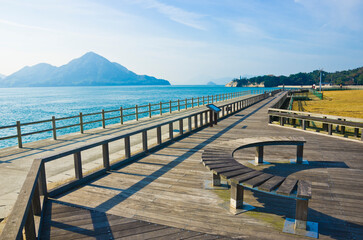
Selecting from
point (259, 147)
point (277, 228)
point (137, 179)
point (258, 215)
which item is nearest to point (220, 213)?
point (258, 215)

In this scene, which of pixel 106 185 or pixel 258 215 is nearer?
pixel 258 215

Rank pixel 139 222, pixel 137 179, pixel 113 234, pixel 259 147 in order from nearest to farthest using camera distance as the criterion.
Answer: pixel 113 234
pixel 139 222
pixel 137 179
pixel 259 147

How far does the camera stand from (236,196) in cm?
434

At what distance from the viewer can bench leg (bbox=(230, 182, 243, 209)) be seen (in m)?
4.34

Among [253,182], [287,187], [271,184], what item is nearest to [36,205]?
[253,182]

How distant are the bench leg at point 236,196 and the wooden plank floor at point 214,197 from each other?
0.21m

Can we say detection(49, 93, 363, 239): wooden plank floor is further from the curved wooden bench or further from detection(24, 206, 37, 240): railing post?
detection(24, 206, 37, 240): railing post

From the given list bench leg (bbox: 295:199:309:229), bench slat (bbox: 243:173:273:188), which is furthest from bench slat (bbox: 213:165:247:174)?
bench leg (bbox: 295:199:309:229)

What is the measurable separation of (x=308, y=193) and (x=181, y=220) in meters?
1.79

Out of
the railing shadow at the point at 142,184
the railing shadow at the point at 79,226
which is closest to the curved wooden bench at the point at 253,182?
the railing shadow at the point at 142,184

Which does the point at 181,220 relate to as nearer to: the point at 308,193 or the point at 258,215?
the point at 258,215

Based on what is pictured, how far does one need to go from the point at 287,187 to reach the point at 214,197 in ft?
4.51

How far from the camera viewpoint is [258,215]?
4.20m

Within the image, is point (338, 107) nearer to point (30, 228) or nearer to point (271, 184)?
point (271, 184)
